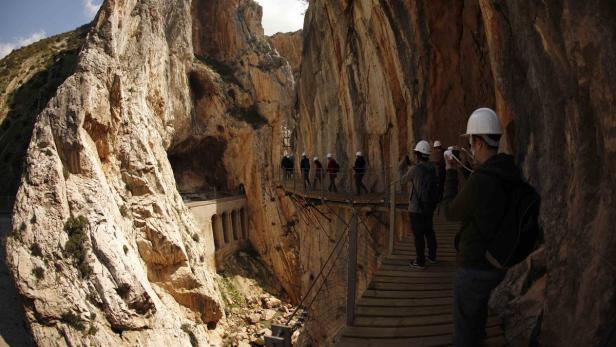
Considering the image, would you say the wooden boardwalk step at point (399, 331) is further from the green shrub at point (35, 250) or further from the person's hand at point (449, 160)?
the green shrub at point (35, 250)

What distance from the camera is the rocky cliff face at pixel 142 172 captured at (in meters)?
17.7

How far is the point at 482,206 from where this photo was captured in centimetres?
261

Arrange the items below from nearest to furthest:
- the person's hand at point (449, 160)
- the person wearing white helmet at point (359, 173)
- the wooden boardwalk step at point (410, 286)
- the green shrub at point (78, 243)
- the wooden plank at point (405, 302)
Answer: the person's hand at point (449, 160) → the wooden plank at point (405, 302) → the wooden boardwalk step at point (410, 286) → the person wearing white helmet at point (359, 173) → the green shrub at point (78, 243)

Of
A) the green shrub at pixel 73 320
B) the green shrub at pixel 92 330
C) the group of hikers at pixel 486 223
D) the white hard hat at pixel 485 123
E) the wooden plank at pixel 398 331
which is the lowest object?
the green shrub at pixel 92 330

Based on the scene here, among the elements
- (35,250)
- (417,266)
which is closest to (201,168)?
(35,250)

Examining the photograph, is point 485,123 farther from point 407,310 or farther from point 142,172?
point 142,172

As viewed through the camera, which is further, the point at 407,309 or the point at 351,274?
the point at 407,309

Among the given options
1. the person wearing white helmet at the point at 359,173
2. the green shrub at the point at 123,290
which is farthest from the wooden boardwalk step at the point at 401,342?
the green shrub at the point at 123,290

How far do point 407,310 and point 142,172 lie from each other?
75.9 feet

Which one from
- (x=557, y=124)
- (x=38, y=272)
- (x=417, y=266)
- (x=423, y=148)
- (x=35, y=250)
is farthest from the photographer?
(x=35, y=250)

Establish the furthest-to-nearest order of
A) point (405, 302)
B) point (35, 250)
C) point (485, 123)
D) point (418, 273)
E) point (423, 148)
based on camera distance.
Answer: point (35, 250) → point (423, 148) → point (418, 273) → point (405, 302) → point (485, 123)

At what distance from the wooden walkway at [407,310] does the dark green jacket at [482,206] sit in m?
1.14

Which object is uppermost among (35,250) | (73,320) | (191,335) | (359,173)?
(359,173)

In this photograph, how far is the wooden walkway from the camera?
3.68 metres
